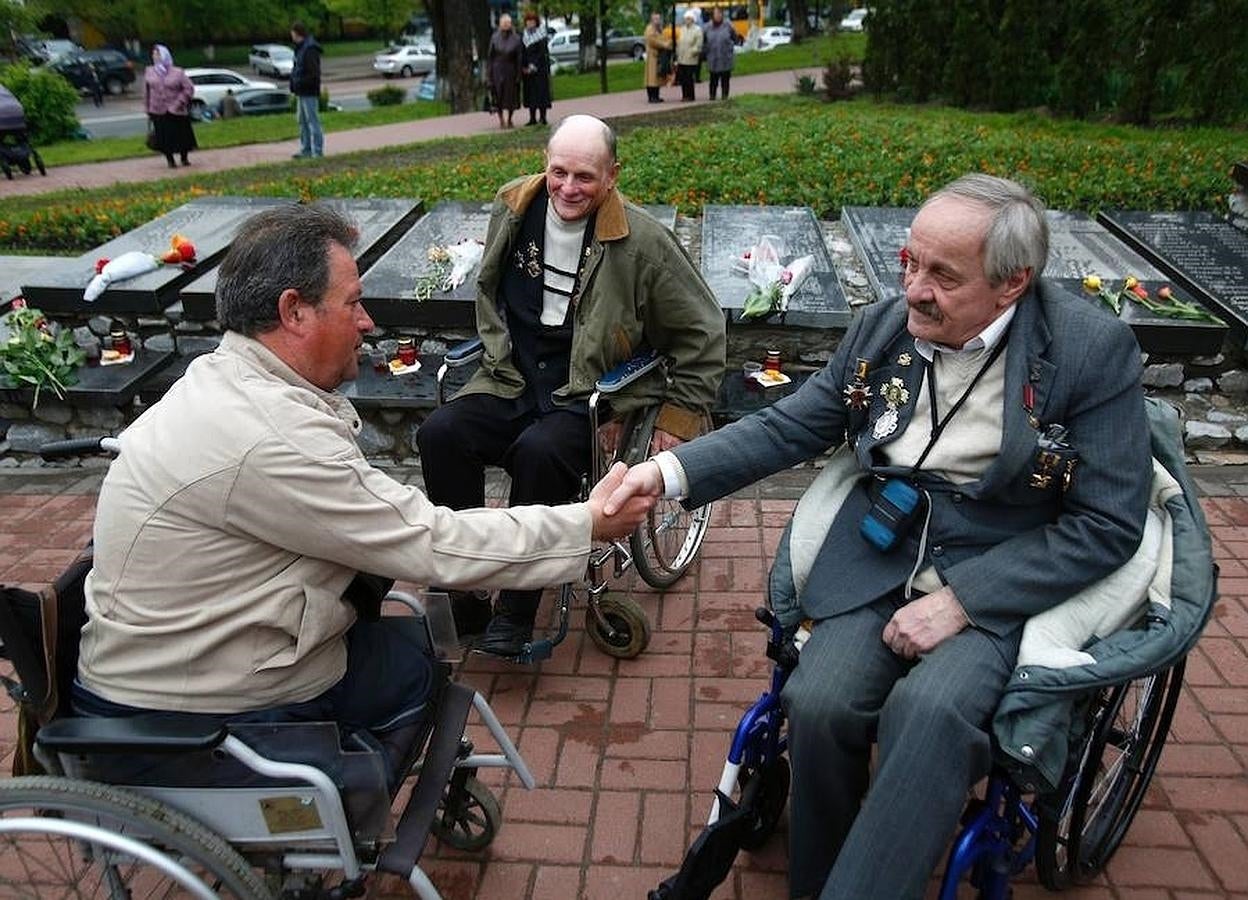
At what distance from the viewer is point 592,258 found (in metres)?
3.24

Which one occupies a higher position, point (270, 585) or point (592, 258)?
point (592, 258)

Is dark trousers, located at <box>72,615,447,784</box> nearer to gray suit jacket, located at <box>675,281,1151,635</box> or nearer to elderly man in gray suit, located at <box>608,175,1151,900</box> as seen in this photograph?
elderly man in gray suit, located at <box>608,175,1151,900</box>

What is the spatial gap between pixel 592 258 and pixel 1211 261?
3.88m

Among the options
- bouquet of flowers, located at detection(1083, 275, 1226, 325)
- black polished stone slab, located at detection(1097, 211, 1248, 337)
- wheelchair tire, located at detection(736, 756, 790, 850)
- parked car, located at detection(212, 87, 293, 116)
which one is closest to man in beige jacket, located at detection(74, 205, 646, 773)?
wheelchair tire, located at detection(736, 756, 790, 850)

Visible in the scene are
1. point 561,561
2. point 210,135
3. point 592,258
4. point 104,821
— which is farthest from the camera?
point 210,135

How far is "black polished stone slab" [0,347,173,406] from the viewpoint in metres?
4.68

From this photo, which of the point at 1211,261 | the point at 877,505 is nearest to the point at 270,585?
the point at 877,505

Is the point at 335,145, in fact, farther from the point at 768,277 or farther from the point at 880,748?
the point at 880,748

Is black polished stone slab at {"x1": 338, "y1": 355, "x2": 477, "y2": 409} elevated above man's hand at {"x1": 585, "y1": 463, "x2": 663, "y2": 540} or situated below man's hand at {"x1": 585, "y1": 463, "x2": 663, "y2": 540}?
below

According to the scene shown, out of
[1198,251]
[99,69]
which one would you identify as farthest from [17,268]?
[99,69]

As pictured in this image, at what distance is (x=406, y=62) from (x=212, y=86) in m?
9.84

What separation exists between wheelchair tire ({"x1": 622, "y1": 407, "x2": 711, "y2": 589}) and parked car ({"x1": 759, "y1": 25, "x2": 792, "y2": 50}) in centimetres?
3613

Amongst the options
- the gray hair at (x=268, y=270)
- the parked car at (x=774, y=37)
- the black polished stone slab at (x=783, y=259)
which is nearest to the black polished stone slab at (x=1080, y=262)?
the black polished stone slab at (x=783, y=259)

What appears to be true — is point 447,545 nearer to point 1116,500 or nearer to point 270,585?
point 270,585
